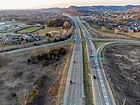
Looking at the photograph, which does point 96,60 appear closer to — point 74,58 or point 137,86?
point 74,58

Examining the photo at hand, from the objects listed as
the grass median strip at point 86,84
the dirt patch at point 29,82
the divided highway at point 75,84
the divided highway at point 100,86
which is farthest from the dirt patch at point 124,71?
the dirt patch at point 29,82

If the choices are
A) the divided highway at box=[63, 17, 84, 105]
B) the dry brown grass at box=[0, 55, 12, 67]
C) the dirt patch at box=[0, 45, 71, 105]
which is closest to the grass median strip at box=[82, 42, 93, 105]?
the divided highway at box=[63, 17, 84, 105]

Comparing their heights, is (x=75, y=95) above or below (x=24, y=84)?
above

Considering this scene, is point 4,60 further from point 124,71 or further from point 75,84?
point 124,71

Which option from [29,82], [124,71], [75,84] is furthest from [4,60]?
[124,71]

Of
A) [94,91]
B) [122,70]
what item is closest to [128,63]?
[122,70]

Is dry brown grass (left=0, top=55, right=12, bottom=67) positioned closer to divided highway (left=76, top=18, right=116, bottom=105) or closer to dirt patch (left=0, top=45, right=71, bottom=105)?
dirt patch (left=0, top=45, right=71, bottom=105)
